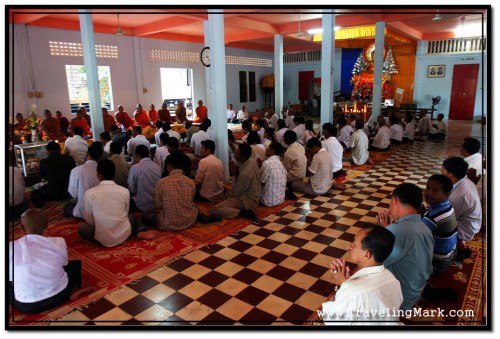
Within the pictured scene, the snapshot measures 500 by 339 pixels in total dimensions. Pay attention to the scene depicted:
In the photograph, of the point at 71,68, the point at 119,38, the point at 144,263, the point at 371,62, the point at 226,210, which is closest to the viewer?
the point at 144,263

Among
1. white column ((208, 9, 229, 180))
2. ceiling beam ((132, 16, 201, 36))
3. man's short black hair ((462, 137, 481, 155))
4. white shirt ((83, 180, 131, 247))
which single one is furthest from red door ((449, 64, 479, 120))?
white shirt ((83, 180, 131, 247))

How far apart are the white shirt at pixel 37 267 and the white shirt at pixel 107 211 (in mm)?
1033

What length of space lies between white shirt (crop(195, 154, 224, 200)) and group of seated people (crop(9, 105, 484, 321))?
2cm

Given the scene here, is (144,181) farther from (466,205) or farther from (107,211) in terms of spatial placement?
(466,205)

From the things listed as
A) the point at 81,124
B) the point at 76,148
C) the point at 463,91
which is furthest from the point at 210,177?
the point at 463,91

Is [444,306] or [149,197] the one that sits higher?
[149,197]

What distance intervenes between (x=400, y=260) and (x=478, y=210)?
6.10 feet

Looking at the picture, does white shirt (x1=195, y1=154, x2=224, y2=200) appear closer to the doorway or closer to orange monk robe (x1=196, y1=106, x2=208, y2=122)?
orange monk robe (x1=196, y1=106, x2=208, y2=122)

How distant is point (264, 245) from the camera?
4.39 m

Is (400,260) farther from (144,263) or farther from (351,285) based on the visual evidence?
(144,263)

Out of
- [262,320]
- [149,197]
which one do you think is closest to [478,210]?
[262,320]

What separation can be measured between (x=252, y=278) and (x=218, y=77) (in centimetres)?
405

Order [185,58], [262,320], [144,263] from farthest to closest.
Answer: [185,58] < [144,263] < [262,320]

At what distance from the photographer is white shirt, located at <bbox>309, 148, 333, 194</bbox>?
5.98m
